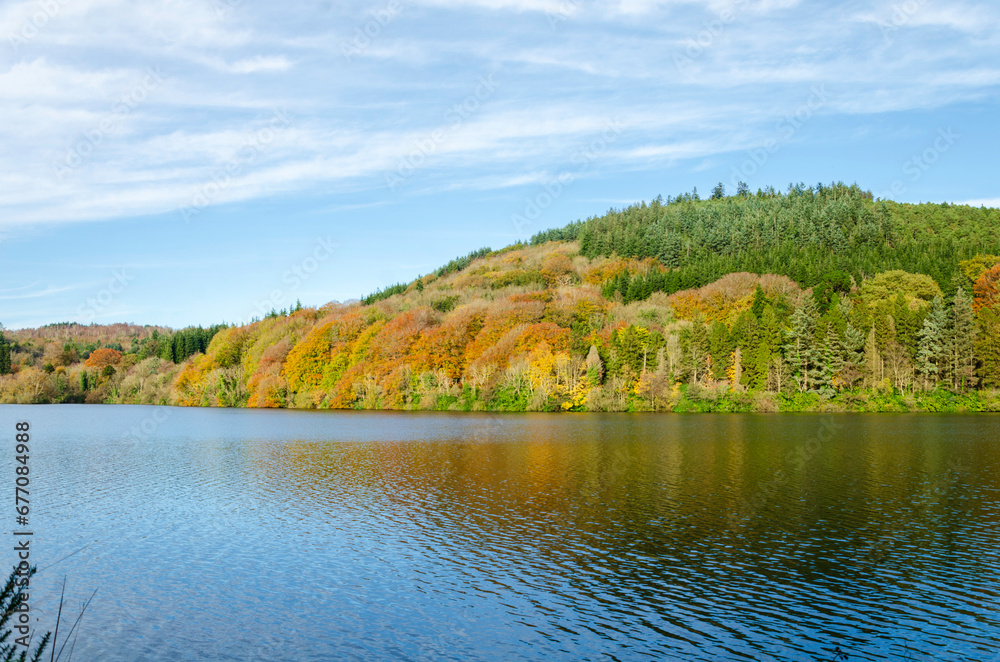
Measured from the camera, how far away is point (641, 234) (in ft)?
568

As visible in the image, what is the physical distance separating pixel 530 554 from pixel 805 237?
5422 inches

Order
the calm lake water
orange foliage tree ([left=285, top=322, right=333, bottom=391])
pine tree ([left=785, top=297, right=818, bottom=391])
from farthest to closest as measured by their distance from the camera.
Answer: orange foliage tree ([left=285, top=322, right=333, bottom=391])
pine tree ([left=785, top=297, right=818, bottom=391])
the calm lake water

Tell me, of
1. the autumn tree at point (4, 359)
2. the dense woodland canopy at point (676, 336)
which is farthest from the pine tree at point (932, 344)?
the autumn tree at point (4, 359)

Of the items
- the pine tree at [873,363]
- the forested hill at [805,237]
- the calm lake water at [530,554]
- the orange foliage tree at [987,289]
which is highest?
the forested hill at [805,237]

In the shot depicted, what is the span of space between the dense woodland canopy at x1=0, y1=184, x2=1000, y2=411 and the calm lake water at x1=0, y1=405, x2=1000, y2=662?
4811 centimetres

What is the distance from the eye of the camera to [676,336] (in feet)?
327

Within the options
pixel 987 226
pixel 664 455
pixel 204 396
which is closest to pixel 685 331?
pixel 664 455

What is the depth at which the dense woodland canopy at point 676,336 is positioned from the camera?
93438 mm

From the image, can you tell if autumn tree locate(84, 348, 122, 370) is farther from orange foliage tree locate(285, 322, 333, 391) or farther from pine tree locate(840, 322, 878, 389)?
pine tree locate(840, 322, 878, 389)

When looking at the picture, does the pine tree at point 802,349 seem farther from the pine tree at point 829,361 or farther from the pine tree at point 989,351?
the pine tree at point 989,351

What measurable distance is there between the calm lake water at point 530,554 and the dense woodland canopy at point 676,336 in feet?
158

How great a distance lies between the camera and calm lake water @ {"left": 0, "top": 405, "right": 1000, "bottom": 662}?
16.7 metres

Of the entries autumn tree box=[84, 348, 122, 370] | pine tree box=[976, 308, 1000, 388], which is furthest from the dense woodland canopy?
autumn tree box=[84, 348, 122, 370]

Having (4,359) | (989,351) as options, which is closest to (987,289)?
(989,351)
